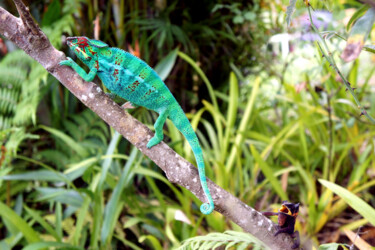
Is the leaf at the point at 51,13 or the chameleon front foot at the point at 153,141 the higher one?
the leaf at the point at 51,13

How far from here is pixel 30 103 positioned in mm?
1744

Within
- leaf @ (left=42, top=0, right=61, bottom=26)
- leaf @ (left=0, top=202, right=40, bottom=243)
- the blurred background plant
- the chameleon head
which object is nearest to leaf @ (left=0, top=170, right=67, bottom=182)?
the blurred background plant

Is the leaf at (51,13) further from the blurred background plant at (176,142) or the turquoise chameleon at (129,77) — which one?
the turquoise chameleon at (129,77)

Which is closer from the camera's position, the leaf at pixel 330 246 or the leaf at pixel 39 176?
the leaf at pixel 330 246

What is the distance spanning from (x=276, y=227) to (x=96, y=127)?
1.56m

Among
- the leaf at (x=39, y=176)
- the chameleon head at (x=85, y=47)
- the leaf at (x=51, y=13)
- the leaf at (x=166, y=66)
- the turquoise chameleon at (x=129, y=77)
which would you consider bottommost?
the leaf at (x=39, y=176)

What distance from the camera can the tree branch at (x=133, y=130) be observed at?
28.8 inches

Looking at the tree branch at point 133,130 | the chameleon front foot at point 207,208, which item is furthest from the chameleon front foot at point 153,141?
the chameleon front foot at point 207,208

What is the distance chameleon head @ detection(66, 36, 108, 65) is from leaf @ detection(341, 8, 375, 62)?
21.7 inches

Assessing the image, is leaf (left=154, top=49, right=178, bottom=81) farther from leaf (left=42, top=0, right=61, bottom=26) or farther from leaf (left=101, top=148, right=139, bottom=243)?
leaf (left=42, top=0, right=61, bottom=26)

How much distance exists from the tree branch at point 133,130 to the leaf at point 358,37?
14.7 inches

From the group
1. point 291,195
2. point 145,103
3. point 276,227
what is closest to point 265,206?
point 291,195

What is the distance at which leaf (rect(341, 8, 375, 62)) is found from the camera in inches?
20.5

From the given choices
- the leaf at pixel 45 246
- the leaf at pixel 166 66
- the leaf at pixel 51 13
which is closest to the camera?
the leaf at pixel 45 246
